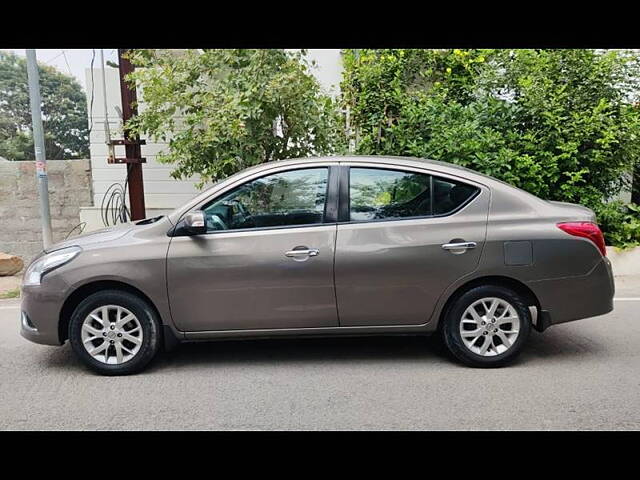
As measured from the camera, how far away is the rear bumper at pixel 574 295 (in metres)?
4.14

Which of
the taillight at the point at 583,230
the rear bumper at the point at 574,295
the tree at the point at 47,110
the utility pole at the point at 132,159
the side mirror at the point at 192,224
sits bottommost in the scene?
the rear bumper at the point at 574,295

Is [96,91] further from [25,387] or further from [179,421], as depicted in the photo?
[179,421]

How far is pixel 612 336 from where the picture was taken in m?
4.91

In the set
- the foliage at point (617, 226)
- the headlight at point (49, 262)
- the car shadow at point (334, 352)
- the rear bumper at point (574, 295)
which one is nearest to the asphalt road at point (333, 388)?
the car shadow at point (334, 352)

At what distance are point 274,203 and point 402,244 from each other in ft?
3.53

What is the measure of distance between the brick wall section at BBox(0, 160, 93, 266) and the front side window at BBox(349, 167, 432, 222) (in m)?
6.75

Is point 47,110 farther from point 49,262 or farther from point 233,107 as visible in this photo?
point 49,262

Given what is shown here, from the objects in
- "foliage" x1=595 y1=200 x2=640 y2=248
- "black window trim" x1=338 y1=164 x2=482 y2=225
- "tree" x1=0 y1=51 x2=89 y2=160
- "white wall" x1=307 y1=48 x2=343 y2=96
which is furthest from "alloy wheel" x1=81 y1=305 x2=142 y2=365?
"tree" x1=0 y1=51 x2=89 y2=160

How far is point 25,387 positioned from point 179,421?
1433 mm

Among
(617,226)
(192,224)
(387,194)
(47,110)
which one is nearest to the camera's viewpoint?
(192,224)

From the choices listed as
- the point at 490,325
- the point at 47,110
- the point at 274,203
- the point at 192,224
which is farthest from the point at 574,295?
the point at 47,110

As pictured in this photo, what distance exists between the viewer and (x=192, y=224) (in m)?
4.05

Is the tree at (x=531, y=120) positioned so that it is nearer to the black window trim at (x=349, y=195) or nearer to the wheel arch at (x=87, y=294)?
the black window trim at (x=349, y=195)

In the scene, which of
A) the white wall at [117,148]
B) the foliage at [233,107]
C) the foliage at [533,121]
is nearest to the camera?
the foliage at [233,107]
